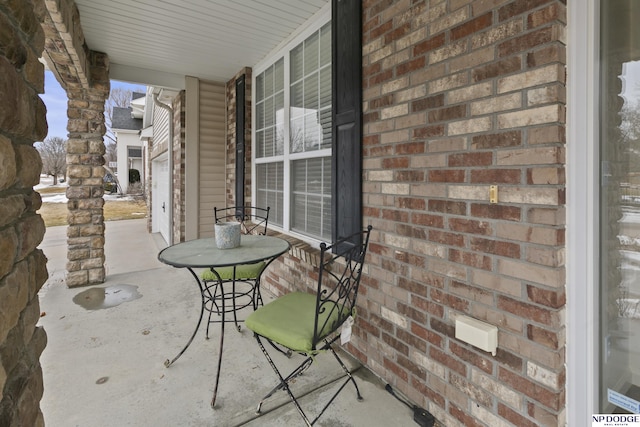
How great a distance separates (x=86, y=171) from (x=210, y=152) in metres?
1.54

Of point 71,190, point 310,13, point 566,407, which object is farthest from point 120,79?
point 566,407

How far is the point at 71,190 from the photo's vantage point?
3775 mm

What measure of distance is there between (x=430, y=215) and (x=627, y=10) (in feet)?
3.45

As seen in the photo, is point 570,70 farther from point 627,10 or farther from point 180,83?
point 180,83

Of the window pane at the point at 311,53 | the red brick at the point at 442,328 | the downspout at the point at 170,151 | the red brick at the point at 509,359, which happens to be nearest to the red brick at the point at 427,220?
the red brick at the point at 442,328

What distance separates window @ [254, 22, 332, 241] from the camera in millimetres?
2811

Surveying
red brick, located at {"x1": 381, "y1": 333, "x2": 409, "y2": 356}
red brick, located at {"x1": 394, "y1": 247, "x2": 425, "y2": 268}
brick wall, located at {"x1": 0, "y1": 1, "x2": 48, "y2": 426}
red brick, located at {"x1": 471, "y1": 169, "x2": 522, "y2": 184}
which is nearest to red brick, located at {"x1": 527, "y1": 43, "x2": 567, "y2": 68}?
red brick, located at {"x1": 471, "y1": 169, "x2": 522, "y2": 184}

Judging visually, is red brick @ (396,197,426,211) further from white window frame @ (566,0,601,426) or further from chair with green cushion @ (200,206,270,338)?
chair with green cushion @ (200,206,270,338)

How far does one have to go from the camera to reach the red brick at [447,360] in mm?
1581

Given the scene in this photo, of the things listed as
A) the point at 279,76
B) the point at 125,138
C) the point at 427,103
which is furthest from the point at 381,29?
the point at 125,138

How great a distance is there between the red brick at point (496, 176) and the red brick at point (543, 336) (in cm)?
58

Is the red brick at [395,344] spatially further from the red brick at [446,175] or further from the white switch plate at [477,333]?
the red brick at [446,175]

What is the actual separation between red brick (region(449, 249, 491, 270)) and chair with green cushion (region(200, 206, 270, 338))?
1306mm

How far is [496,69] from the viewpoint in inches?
54.4
